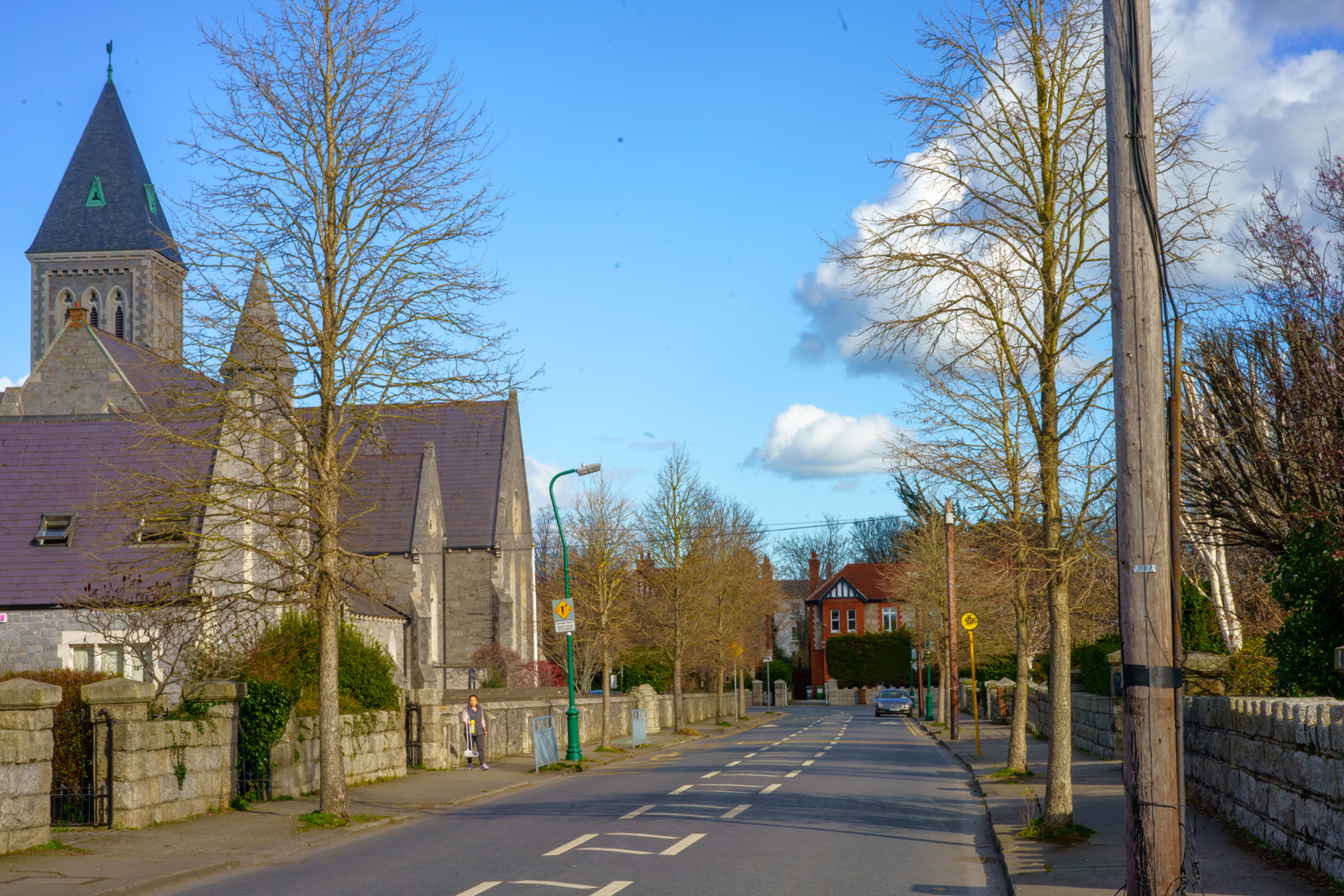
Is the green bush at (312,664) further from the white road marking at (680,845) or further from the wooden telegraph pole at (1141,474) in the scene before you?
the wooden telegraph pole at (1141,474)

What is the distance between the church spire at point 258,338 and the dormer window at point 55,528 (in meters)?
12.3

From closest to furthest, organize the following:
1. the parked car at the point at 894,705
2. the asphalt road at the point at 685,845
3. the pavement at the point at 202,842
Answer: the asphalt road at the point at 685,845 < the pavement at the point at 202,842 < the parked car at the point at 894,705

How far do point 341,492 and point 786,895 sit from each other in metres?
10.0

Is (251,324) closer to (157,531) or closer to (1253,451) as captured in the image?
(157,531)

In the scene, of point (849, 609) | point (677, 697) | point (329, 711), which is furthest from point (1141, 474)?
point (849, 609)

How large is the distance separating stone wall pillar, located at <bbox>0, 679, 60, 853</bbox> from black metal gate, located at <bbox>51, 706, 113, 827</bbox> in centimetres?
143

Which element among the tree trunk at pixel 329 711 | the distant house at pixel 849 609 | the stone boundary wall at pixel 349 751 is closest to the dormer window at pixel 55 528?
the stone boundary wall at pixel 349 751

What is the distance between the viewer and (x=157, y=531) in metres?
15.0

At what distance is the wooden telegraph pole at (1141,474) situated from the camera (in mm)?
6680

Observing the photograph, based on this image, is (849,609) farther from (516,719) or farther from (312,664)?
(312,664)

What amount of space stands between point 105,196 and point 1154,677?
261ft

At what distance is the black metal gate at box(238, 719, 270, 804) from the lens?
17.4 meters

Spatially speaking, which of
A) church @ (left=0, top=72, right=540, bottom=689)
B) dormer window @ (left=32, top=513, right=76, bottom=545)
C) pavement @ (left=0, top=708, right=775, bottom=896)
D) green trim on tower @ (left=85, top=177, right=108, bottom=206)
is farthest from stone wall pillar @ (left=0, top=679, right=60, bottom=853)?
green trim on tower @ (left=85, top=177, right=108, bottom=206)

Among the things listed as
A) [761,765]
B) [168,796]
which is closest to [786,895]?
[168,796]
